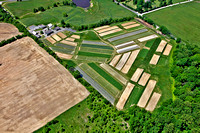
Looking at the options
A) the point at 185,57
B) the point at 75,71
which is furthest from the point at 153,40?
the point at 75,71

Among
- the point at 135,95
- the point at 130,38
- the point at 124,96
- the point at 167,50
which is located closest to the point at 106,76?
the point at 124,96

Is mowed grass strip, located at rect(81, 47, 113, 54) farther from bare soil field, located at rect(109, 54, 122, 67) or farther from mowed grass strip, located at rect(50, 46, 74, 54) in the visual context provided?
mowed grass strip, located at rect(50, 46, 74, 54)

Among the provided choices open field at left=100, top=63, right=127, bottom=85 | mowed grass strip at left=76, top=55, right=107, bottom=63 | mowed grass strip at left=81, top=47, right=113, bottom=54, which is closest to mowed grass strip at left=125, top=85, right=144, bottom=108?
open field at left=100, top=63, right=127, bottom=85

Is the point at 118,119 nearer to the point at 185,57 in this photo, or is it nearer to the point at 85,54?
the point at 85,54

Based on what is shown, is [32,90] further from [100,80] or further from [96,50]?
[96,50]

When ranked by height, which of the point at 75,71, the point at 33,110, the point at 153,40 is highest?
the point at 153,40

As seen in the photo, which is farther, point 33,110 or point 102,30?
point 102,30

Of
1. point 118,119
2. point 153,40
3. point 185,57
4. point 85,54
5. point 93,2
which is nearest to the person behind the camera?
point 118,119

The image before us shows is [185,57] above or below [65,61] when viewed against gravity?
above
